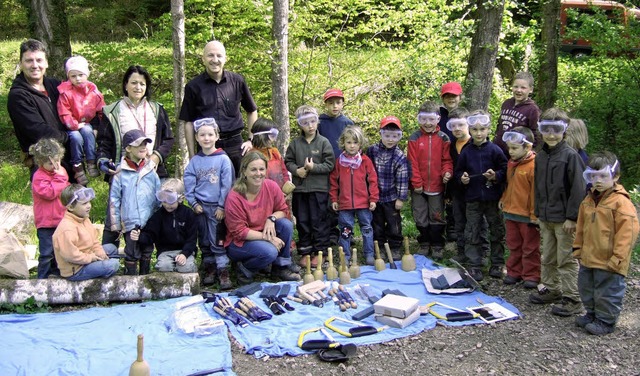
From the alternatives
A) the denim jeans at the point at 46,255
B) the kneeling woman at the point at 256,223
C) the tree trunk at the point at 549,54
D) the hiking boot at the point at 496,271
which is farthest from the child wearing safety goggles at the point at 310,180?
the tree trunk at the point at 549,54

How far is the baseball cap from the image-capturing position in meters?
5.73

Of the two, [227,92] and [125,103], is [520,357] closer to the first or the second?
[227,92]

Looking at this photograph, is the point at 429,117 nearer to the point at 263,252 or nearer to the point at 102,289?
the point at 263,252

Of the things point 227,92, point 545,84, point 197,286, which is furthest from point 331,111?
point 545,84

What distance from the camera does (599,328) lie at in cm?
491

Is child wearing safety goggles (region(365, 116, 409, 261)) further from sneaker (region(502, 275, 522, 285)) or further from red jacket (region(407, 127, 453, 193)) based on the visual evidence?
sneaker (region(502, 275, 522, 285))

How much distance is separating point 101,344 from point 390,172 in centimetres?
363

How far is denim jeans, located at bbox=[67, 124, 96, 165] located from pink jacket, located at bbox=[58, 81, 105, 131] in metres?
0.08

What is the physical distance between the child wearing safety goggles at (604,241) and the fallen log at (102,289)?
3.74 meters

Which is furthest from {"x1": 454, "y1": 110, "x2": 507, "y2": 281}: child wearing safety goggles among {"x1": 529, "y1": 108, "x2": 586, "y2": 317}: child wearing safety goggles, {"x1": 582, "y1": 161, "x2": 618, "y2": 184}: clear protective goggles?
{"x1": 582, "y1": 161, "x2": 618, "y2": 184}: clear protective goggles

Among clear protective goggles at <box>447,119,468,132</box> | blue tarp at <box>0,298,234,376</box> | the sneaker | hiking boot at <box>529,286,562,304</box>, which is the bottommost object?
blue tarp at <box>0,298,234,376</box>

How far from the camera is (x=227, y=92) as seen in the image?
632 cm

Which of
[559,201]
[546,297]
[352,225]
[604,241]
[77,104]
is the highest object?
[77,104]

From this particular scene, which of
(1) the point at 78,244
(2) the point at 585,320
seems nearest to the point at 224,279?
(1) the point at 78,244
